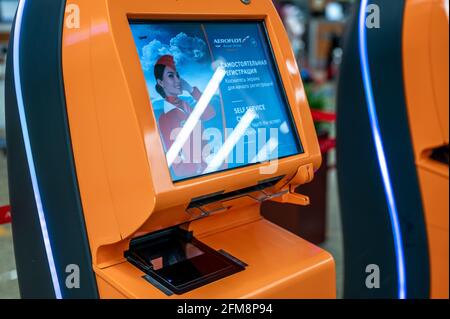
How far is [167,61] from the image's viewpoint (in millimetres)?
1176

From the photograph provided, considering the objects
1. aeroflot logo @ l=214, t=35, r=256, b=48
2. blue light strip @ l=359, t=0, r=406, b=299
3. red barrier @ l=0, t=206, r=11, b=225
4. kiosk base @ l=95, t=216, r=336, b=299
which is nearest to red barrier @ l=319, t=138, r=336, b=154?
blue light strip @ l=359, t=0, r=406, b=299

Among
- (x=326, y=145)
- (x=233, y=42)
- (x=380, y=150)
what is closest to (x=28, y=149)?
(x=233, y=42)

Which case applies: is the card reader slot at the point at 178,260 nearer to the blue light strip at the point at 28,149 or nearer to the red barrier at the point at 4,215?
the blue light strip at the point at 28,149

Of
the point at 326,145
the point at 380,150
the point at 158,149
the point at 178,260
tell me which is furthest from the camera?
the point at 326,145

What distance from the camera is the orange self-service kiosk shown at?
1.08 meters

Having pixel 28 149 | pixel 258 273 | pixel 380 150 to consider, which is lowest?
pixel 258 273

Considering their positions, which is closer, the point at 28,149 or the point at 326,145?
the point at 28,149

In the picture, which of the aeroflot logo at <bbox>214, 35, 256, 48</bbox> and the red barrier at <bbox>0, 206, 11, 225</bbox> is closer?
the aeroflot logo at <bbox>214, 35, 256, 48</bbox>

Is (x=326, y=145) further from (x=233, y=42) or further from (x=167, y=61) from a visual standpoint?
(x=167, y=61)

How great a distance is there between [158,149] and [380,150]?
113cm

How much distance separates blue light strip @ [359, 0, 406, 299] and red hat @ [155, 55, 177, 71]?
3.15ft

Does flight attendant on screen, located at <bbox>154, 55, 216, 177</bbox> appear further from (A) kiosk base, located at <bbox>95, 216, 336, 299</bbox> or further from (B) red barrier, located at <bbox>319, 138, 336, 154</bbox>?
(B) red barrier, located at <bbox>319, 138, 336, 154</bbox>

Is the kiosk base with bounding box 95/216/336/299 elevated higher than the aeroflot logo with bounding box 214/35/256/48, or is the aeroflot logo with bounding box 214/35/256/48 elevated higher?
the aeroflot logo with bounding box 214/35/256/48
